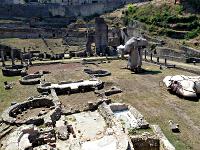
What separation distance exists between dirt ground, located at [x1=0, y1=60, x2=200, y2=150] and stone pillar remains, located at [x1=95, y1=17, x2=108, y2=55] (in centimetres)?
1118

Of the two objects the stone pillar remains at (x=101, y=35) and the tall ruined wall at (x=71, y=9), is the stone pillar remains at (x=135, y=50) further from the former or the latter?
the tall ruined wall at (x=71, y=9)

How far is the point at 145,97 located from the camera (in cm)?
2409

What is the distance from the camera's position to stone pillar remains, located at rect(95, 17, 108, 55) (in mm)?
48656

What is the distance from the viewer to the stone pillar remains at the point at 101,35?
48656mm

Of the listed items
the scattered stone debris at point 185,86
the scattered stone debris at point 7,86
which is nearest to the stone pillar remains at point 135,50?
the scattered stone debris at point 185,86

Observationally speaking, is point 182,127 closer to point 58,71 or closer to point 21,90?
point 21,90

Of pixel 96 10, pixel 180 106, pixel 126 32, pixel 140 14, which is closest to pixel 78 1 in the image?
pixel 96 10

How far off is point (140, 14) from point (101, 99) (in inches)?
1647

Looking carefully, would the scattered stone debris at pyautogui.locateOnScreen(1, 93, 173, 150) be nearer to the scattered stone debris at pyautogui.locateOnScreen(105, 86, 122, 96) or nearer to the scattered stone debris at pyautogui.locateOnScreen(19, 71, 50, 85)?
the scattered stone debris at pyautogui.locateOnScreen(105, 86, 122, 96)

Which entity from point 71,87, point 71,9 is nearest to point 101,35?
point 71,87

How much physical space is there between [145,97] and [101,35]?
25.7 m

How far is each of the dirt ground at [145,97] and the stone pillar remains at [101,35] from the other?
11183 mm

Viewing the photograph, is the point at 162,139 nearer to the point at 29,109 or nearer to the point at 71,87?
the point at 29,109

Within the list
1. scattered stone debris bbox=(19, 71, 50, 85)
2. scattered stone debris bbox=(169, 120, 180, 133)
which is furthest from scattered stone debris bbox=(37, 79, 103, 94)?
scattered stone debris bbox=(169, 120, 180, 133)
